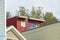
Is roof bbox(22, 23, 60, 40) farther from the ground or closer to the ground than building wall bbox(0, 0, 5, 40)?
closer to the ground

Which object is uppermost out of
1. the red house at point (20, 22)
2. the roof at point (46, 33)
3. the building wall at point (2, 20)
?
the building wall at point (2, 20)

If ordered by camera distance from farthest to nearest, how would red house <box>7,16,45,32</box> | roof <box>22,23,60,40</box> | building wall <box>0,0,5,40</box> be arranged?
red house <box>7,16,45,32</box> → roof <box>22,23,60,40</box> → building wall <box>0,0,5,40</box>

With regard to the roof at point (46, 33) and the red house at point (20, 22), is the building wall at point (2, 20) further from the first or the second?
the red house at point (20, 22)

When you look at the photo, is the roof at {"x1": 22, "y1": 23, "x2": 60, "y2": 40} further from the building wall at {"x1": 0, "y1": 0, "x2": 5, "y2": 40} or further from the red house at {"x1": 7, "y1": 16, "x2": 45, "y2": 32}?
the red house at {"x1": 7, "y1": 16, "x2": 45, "y2": 32}

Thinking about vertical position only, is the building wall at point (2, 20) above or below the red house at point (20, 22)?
above

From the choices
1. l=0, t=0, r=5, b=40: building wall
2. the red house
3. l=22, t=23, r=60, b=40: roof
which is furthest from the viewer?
the red house

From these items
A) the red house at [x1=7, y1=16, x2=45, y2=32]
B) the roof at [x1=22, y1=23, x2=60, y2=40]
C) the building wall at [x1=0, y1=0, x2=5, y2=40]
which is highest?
the building wall at [x1=0, y1=0, x2=5, y2=40]

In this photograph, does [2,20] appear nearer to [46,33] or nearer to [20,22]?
[46,33]

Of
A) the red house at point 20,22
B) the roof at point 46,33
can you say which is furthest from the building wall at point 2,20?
the red house at point 20,22

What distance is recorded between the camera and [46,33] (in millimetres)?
19719

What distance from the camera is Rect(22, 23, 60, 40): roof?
61.8 feet

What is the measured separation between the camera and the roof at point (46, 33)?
1883 centimetres

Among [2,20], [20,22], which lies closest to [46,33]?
[2,20]

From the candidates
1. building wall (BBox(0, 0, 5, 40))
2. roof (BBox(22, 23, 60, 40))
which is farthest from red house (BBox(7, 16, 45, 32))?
building wall (BBox(0, 0, 5, 40))
